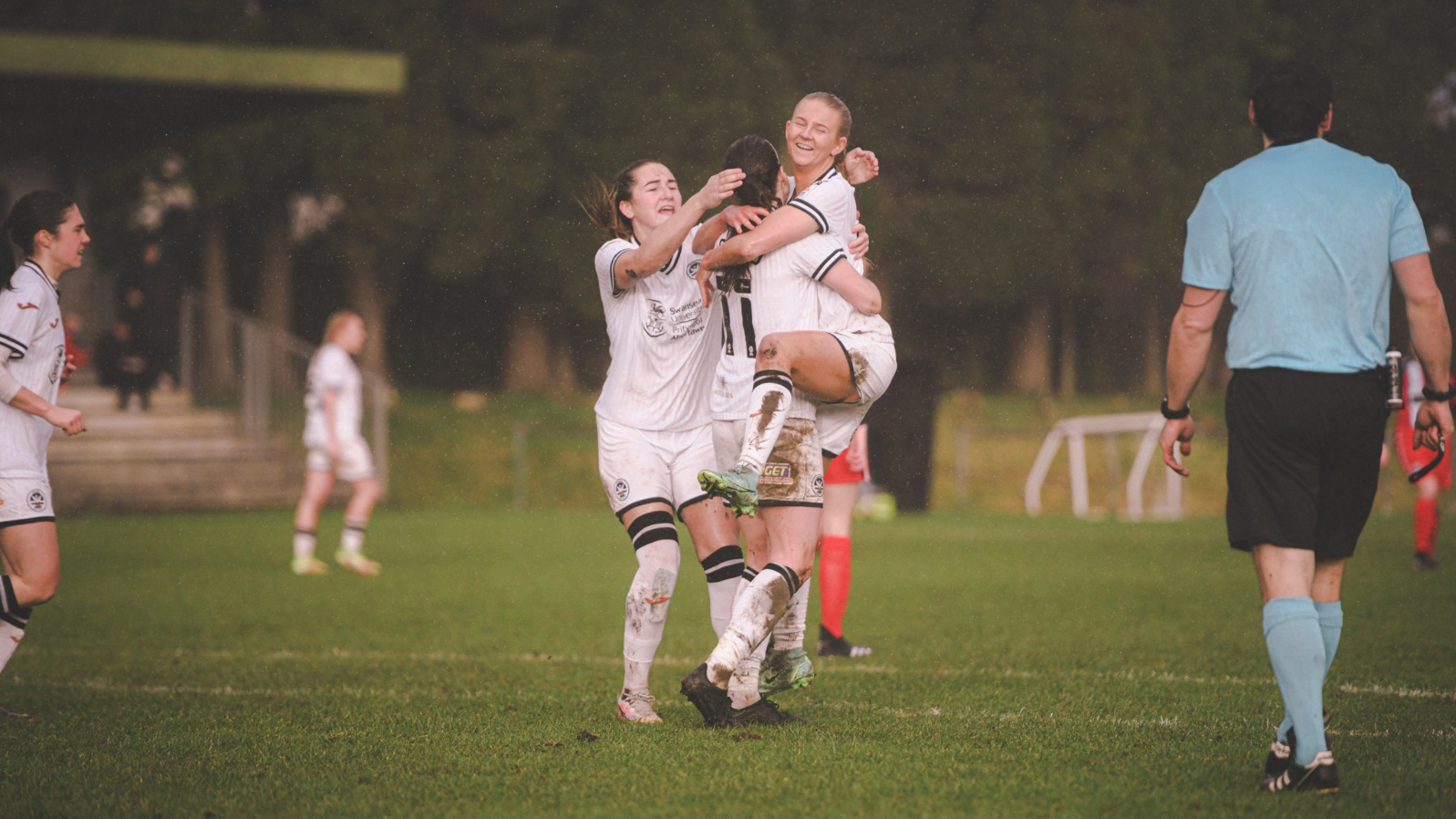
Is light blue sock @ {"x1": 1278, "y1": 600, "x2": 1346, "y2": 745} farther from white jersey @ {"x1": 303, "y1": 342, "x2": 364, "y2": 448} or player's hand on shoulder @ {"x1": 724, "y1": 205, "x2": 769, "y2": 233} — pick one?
white jersey @ {"x1": 303, "y1": 342, "x2": 364, "y2": 448}

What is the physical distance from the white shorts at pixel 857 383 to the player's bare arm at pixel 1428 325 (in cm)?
170

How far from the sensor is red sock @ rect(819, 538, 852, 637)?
8.34 metres

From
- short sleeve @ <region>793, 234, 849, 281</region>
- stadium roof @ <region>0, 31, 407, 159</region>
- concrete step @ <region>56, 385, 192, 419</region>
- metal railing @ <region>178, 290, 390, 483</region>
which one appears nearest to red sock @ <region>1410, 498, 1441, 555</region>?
short sleeve @ <region>793, 234, 849, 281</region>

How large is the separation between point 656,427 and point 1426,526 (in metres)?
9.90

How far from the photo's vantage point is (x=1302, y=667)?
4.62m

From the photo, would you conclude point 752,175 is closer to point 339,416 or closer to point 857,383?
point 857,383

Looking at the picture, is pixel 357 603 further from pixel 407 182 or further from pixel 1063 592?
pixel 407 182

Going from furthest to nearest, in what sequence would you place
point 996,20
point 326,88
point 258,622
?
point 996,20
point 326,88
point 258,622

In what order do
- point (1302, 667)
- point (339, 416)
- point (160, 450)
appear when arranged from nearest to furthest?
1. point (1302, 667)
2. point (339, 416)
3. point (160, 450)

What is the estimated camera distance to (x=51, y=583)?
630 centimetres

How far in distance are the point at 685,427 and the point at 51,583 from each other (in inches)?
107

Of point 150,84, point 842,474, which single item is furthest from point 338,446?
point 150,84

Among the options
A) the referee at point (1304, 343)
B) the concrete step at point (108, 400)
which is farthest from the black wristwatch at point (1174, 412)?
the concrete step at point (108, 400)

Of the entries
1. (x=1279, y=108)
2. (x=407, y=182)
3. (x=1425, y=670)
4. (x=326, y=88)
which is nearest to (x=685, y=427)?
(x=1279, y=108)
